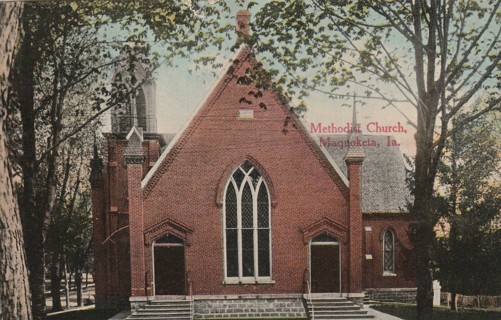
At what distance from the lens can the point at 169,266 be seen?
33.0 ft

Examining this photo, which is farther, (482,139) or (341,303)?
(341,303)

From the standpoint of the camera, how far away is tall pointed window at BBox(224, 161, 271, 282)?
10.2 meters

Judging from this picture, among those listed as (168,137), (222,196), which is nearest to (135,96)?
(168,137)

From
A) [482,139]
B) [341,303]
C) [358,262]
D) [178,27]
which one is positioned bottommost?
[341,303]

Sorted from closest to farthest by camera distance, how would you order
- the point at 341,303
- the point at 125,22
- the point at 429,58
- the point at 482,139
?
the point at 429,58 < the point at 125,22 < the point at 482,139 < the point at 341,303

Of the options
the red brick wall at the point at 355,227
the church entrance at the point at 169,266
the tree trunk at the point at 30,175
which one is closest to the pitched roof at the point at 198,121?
the red brick wall at the point at 355,227

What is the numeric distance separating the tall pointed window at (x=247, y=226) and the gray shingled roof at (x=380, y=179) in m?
1.77

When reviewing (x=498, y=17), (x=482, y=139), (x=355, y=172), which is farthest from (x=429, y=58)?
(x=355, y=172)

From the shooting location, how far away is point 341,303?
9.88 metres

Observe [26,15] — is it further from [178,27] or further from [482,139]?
[482,139]

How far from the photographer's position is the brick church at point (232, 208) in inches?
380

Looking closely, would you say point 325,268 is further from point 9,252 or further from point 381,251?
point 9,252

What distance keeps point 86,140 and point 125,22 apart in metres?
→ 2.22

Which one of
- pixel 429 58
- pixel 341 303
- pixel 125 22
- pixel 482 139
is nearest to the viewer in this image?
pixel 429 58
